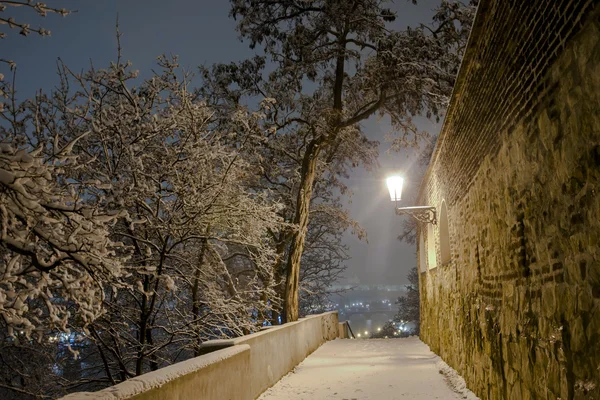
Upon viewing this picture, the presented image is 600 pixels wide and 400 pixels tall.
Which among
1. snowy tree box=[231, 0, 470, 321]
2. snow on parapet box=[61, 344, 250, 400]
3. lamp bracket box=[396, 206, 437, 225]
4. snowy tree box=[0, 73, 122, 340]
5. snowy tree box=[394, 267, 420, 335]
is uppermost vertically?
snowy tree box=[231, 0, 470, 321]

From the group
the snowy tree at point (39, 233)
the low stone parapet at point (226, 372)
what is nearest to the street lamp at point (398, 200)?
the low stone parapet at point (226, 372)

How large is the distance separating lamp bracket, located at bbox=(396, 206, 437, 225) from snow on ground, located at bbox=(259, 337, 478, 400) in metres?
2.89

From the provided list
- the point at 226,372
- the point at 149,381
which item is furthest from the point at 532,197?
the point at 226,372

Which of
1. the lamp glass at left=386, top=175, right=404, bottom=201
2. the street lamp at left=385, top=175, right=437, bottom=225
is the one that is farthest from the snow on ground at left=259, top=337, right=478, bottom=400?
the lamp glass at left=386, top=175, right=404, bottom=201

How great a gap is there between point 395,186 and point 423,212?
0.88m

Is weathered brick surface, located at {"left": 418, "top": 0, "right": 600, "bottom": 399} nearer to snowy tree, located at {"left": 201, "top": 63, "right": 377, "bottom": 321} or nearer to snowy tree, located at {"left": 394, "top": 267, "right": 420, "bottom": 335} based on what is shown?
snowy tree, located at {"left": 201, "top": 63, "right": 377, "bottom": 321}

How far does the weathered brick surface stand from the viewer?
98.7 inches

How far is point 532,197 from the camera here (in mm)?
3361

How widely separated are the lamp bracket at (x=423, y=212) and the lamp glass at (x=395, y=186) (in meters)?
0.36

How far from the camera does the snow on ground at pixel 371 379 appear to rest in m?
6.43

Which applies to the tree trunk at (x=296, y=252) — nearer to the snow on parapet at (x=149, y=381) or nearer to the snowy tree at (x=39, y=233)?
the snow on parapet at (x=149, y=381)

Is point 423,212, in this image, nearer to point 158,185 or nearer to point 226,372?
point 158,185

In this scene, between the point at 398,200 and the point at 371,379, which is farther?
the point at 398,200

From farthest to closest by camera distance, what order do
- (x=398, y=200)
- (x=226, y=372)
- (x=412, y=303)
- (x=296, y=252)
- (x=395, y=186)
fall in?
(x=412, y=303)
(x=296, y=252)
(x=395, y=186)
(x=398, y=200)
(x=226, y=372)
